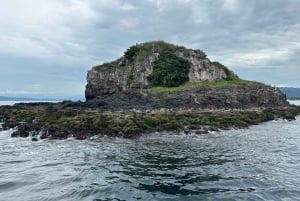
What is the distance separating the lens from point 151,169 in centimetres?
2495

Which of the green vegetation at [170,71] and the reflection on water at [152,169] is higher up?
the green vegetation at [170,71]

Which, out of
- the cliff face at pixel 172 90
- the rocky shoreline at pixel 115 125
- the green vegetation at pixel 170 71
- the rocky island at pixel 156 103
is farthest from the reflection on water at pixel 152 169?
the green vegetation at pixel 170 71

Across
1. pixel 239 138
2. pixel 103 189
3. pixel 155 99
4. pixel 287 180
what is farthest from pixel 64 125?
pixel 155 99

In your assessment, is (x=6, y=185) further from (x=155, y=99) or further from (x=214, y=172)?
(x=155, y=99)

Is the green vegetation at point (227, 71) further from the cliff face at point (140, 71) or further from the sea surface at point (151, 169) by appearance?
the sea surface at point (151, 169)

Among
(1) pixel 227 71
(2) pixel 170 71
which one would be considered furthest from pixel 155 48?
(1) pixel 227 71

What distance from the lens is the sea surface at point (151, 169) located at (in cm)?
1925

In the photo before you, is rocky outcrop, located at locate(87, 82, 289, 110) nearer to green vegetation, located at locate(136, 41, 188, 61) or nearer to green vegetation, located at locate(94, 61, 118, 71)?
green vegetation, located at locate(136, 41, 188, 61)

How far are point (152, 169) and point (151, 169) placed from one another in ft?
0.24

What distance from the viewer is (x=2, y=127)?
2009 inches

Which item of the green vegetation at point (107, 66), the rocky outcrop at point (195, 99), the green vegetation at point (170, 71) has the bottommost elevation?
the rocky outcrop at point (195, 99)

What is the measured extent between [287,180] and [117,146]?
57.2 feet

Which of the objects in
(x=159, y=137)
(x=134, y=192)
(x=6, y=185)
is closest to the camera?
(x=134, y=192)

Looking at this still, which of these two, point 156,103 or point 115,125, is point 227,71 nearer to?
point 156,103
